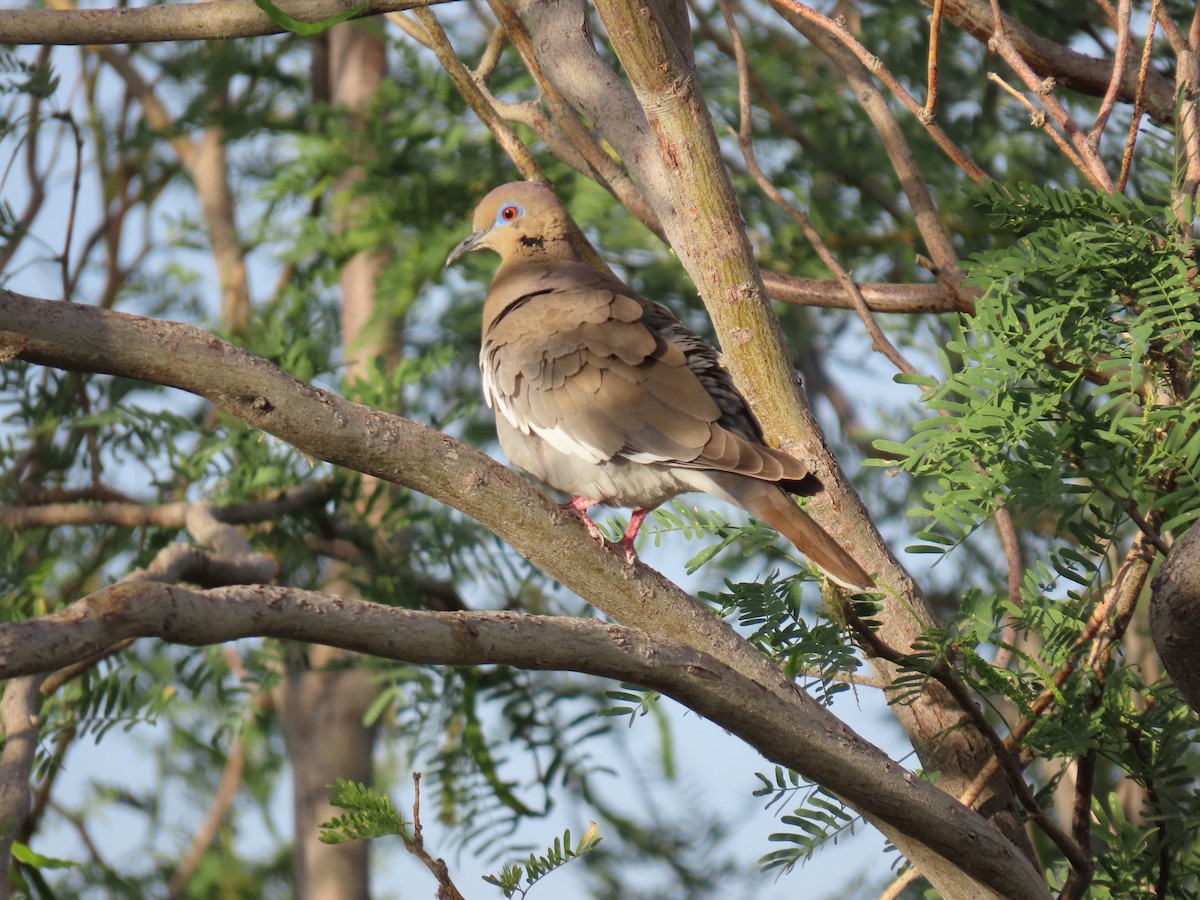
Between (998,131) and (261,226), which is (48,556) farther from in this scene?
(998,131)

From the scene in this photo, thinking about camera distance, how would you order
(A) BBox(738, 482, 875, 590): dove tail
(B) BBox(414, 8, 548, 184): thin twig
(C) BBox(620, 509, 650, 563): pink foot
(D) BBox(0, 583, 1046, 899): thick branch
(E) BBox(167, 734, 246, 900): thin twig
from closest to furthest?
(D) BBox(0, 583, 1046, 899): thick branch → (A) BBox(738, 482, 875, 590): dove tail → (C) BBox(620, 509, 650, 563): pink foot → (B) BBox(414, 8, 548, 184): thin twig → (E) BBox(167, 734, 246, 900): thin twig

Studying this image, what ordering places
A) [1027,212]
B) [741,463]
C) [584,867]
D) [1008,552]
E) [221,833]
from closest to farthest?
1. [1027,212]
2. [741,463]
3. [1008,552]
4. [584,867]
5. [221,833]

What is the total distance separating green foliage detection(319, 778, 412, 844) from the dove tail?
30.3 inches

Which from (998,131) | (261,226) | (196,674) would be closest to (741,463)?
(196,674)

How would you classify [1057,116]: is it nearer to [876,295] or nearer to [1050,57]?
[876,295]

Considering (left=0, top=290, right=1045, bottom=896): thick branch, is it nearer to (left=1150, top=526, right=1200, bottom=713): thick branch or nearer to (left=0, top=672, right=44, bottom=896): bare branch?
(left=1150, top=526, right=1200, bottom=713): thick branch

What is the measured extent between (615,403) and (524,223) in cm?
106

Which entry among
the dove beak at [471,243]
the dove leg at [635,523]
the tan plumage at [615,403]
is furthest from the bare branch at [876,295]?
the dove beak at [471,243]

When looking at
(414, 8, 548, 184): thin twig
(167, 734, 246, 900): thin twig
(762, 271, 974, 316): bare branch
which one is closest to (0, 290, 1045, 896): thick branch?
(762, 271, 974, 316): bare branch

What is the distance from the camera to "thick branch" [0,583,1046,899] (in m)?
1.15

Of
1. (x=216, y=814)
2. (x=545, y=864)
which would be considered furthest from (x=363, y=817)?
(x=216, y=814)

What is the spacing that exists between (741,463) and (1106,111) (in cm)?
84

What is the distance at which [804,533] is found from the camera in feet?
6.81

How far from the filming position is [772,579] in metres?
1.99
